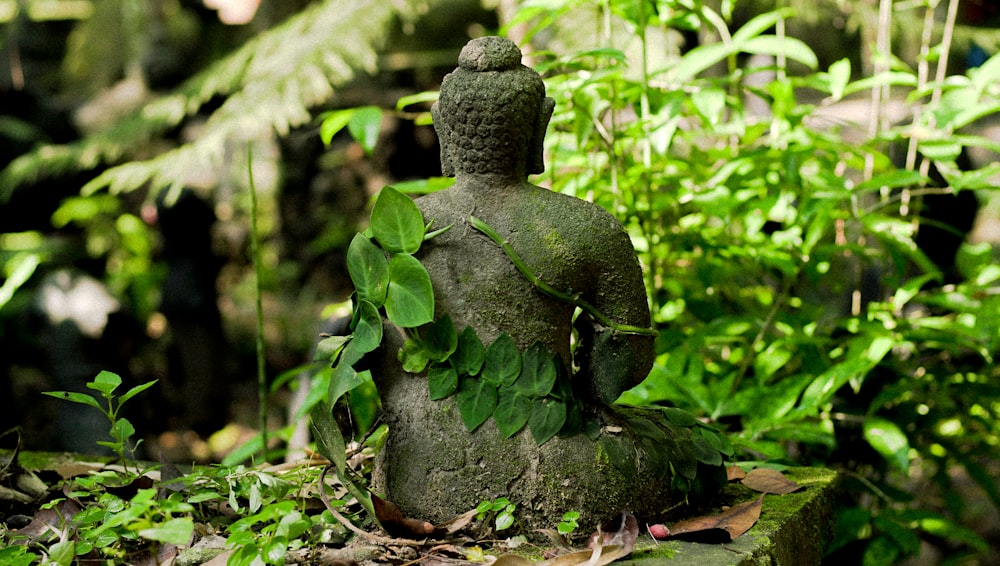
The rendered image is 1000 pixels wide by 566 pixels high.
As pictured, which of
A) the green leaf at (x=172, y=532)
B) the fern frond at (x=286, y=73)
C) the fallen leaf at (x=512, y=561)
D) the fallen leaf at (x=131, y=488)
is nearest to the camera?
the green leaf at (x=172, y=532)

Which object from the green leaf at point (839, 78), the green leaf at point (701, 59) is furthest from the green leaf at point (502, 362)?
the green leaf at point (839, 78)

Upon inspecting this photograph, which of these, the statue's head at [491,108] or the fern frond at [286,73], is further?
the fern frond at [286,73]

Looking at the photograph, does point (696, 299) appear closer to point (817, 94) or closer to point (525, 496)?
point (525, 496)

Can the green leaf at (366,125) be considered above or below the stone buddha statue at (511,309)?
above

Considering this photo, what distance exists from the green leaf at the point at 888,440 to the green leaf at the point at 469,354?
0.91 meters

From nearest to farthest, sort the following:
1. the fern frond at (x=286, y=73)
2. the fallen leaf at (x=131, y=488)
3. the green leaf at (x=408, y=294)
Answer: the green leaf at (x=408, y=294) → the fallen leaf at (x=131, y=488) → the fern frond at (x=286, y=73)

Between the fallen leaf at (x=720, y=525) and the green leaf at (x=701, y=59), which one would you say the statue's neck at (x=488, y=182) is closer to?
the fallen leaf at (x=720, y=525)

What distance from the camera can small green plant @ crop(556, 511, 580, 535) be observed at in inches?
44.0

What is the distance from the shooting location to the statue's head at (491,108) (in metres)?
1.18

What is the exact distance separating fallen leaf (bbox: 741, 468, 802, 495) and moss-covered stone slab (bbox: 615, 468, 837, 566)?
0.5 inches

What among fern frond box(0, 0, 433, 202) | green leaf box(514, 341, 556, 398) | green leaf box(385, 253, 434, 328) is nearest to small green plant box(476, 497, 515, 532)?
green leaf box(514, 341, 556, 398)

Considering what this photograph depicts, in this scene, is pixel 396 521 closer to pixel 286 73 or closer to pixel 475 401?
pixel 475 401

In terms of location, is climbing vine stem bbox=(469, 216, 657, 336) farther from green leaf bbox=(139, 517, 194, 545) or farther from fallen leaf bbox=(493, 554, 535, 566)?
green leaf bbox=(139, 517, 194, 545)

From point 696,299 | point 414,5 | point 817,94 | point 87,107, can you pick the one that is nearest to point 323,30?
point 414,5
